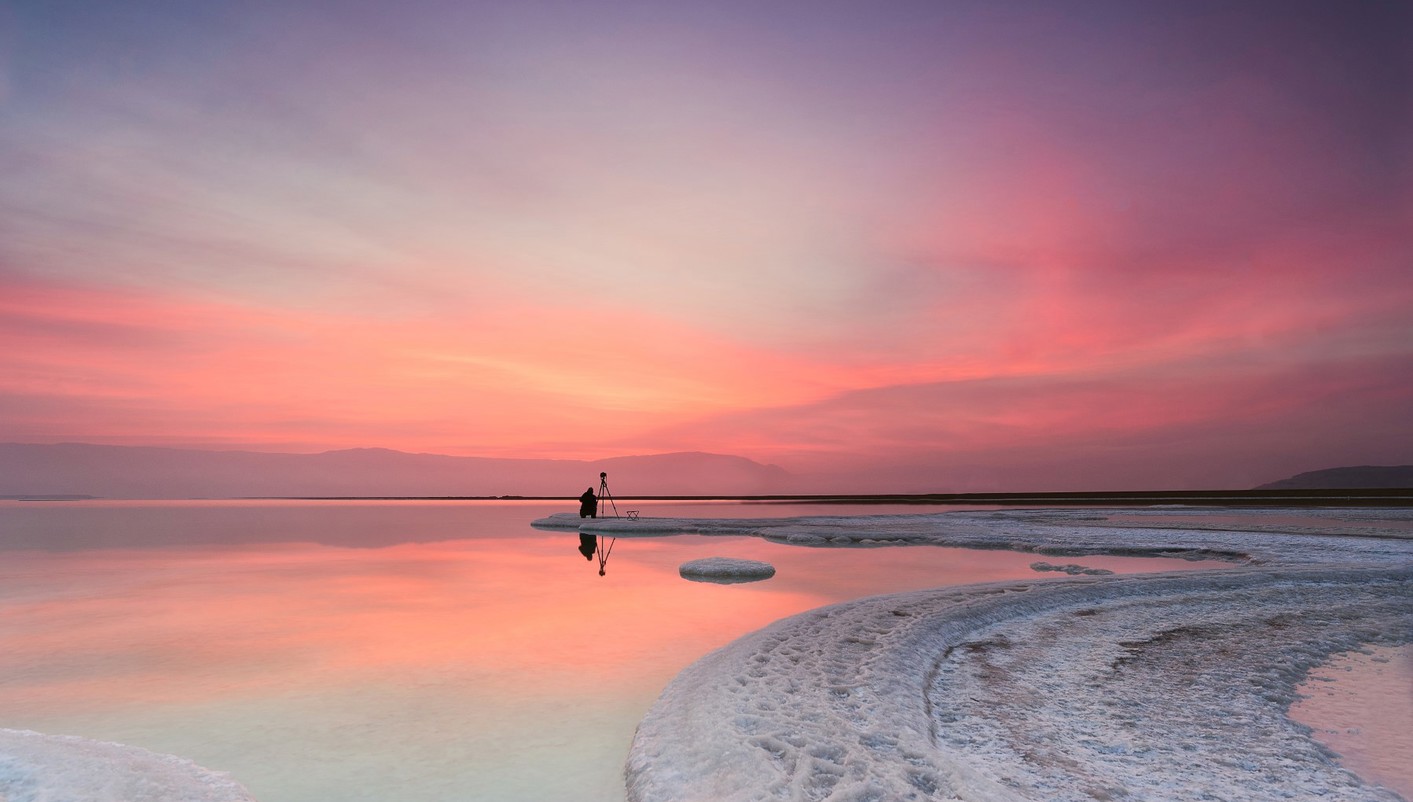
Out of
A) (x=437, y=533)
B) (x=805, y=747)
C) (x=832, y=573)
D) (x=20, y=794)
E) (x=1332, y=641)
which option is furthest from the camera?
(x=437, y=533)

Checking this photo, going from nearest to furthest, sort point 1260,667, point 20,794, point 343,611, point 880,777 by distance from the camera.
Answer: point 20,794, point 880,777, point 1260,667, point 343,611

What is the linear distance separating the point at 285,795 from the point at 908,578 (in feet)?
54.5

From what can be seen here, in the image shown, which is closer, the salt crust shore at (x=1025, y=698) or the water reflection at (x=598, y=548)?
the salt crust shore at (x=1025, y=698)

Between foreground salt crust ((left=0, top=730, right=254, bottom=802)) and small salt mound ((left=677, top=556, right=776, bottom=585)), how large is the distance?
14.3 metres

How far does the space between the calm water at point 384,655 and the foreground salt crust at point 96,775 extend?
41cm

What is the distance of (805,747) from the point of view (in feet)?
20.9

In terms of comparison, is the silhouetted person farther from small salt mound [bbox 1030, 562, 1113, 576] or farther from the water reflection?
small salt mound [bbox 1030, 562, 1113, 576]

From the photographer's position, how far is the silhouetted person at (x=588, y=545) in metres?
27.6

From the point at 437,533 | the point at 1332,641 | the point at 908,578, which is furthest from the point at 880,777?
the point at 437,533

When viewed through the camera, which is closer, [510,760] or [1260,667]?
[510,760]

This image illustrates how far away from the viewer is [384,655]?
10836 mm

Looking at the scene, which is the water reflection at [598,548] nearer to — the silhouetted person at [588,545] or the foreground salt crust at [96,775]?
the silhouetted person at [588,545]

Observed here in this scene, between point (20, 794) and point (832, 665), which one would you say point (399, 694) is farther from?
point (832, 665)

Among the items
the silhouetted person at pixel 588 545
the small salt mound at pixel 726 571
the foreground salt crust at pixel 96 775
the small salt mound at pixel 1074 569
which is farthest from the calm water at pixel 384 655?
the silhouetted person at pixel 588 545
